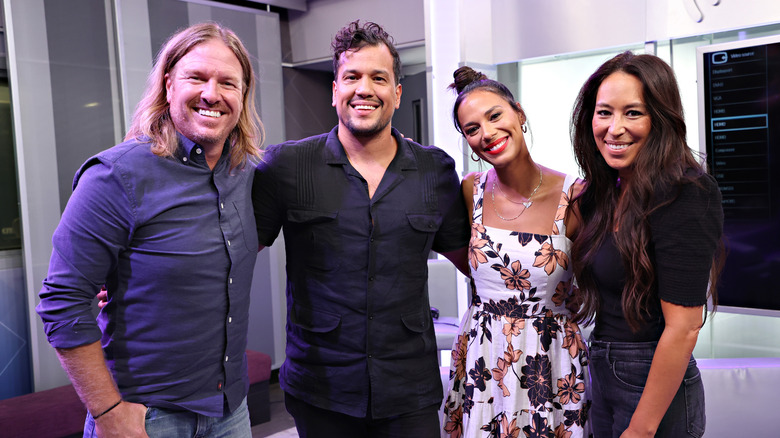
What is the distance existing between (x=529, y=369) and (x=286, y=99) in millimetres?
4039

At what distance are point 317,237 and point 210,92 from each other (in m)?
0.50

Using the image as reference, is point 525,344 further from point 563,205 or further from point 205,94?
point 205,94

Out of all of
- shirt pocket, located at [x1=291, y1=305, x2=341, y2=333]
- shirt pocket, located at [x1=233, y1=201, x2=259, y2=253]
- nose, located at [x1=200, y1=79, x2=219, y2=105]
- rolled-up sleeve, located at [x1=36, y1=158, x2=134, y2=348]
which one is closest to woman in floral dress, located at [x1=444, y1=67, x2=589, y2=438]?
shirt pocket, located at [x1=291, y1=305, x2=341, y2=333]

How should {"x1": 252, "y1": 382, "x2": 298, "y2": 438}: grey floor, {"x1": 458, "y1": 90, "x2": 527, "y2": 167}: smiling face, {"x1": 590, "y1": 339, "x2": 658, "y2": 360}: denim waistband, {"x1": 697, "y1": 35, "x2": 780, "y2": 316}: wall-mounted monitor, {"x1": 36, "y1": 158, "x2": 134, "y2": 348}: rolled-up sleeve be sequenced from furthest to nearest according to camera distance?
{"x1": 252, "y1": 382, "x2": 298, "y2": 438}: grey floor
{"x1": 697, "y1": 35, "x2": 780, "y2": 316}: wall-mounted monitor
{"x1": 458, "y1": 90, "x2": 527, "y2": 167}: smiling face
{"x1": 590, "y1": 339, "x2": 658, "y2": 360}: denim waistband
{"x1": 36, "y1": 158, "x2": 134, "y2": 348}: rolled-up sleeve

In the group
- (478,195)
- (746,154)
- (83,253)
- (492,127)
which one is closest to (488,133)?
(492,127)

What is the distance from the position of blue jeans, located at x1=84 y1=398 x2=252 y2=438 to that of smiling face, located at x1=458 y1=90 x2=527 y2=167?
984 millimetres

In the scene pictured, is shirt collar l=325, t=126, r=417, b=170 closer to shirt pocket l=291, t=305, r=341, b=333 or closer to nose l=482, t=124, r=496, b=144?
nose l=482, t=124, r=496, b=144

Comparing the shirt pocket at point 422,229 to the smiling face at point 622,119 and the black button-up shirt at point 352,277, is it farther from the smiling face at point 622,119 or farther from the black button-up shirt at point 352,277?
the smiling face at point 622,119

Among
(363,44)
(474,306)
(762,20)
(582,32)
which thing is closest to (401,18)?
(582,32)

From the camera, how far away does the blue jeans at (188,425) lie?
55.3 inches

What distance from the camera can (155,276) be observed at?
54.9 inches

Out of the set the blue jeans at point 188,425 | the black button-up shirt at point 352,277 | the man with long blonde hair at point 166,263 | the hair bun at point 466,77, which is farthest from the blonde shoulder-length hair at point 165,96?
the hair bun at point 466,77

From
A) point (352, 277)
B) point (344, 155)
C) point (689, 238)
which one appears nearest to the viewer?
point (689, 238)

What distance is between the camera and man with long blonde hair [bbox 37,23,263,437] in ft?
4.36
